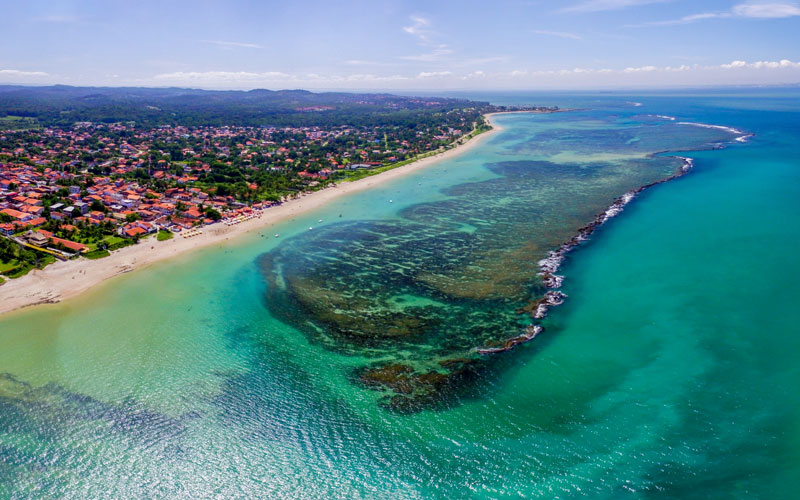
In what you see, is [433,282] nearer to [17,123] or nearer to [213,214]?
[213,214]

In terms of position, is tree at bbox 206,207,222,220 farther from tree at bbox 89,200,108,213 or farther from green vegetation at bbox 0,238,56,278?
green vegetation at bbox 0,238,56,278

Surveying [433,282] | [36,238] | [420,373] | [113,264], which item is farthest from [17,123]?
[420,373]

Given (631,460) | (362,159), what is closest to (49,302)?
(631,460)

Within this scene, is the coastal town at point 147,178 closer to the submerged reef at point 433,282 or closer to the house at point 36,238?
the house at point 36,238

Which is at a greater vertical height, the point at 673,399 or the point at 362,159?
the point at 362,159

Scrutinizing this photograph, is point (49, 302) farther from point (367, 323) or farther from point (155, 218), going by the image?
point (367, 323)

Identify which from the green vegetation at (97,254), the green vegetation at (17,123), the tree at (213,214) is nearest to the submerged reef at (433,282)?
the tree at (213,214)
